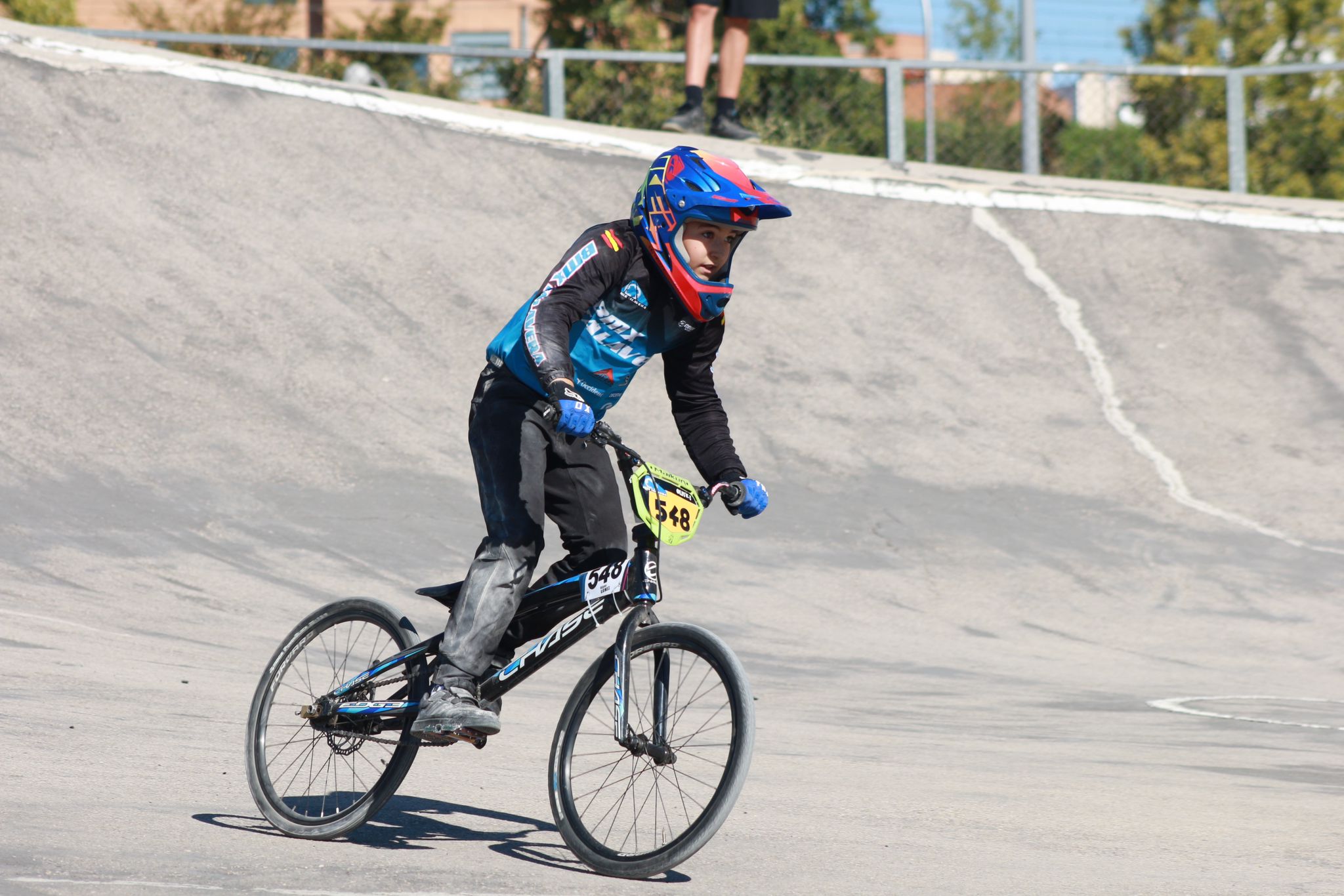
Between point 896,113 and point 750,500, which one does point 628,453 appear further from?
point 896,113

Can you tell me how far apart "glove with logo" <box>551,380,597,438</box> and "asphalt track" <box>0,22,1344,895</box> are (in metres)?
1.15

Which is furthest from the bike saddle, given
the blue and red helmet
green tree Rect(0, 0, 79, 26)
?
green tree Rect(0, 0, 79, 26)

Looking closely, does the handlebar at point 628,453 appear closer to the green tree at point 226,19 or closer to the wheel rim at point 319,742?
the wheel rim at point 319,742

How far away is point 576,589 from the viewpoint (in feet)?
13.8

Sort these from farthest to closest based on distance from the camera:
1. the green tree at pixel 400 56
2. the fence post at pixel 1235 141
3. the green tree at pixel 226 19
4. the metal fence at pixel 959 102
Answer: the green tree at pixel 226 19 → the green tree at pixel 400 56 → the fence post at pixel 1235 141 → the metal fence at pixel 959 102

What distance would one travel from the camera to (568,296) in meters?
4.23

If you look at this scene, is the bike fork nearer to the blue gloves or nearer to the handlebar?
the handlebar

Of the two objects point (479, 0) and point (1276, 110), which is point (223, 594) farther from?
point (479, 0)

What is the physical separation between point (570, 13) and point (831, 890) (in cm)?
2430

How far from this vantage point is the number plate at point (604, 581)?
411 centimetres

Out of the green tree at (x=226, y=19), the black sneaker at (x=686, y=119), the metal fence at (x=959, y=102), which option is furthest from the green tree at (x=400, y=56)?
the black sneaker at (x=686, y=119)

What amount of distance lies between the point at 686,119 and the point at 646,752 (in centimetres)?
1129

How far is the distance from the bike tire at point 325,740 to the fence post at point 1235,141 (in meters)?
14.1

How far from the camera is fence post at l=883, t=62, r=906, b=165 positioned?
51.8ft
